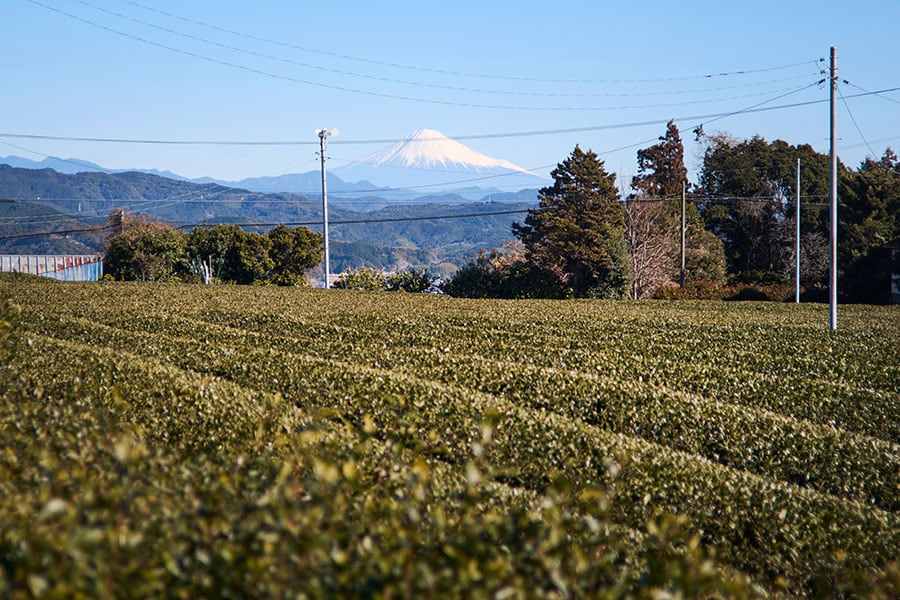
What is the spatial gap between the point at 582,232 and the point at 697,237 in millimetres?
10759

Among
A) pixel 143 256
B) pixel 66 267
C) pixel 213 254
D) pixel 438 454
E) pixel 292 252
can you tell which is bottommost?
pixel 438 454

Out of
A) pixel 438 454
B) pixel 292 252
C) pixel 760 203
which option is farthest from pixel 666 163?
pixel 438 454

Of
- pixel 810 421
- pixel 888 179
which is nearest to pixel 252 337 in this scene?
pixel 810 421

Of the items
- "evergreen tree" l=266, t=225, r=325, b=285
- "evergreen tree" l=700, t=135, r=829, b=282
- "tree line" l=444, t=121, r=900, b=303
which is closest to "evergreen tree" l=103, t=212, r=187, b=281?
"evergreen tree" l=266, t=225, r=325, b=285

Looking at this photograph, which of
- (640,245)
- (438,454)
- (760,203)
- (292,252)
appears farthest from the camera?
(760,203)

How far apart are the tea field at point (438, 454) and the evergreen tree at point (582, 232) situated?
25.6 meters

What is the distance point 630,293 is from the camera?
55531 mm

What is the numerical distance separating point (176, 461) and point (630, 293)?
52446 millimetres

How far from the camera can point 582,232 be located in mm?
52344

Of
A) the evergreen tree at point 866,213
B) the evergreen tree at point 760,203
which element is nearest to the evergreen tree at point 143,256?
the evergreen tree at point 760,203

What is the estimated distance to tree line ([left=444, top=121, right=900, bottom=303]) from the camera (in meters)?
51.4

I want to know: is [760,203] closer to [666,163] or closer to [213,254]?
[666,163]

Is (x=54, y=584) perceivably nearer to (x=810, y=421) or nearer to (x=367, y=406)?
(x=367, y=406)

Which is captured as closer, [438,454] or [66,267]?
[438,454]
